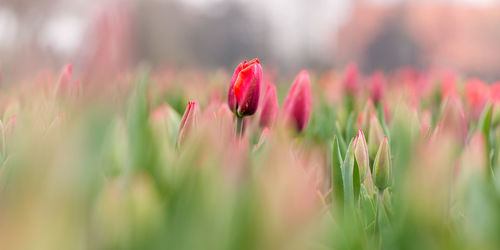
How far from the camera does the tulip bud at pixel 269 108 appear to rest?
68cm

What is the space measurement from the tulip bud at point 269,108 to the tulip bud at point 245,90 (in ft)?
0.23

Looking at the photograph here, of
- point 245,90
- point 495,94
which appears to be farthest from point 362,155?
point 495,94

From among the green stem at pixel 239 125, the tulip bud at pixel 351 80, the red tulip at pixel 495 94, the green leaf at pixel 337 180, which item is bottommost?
the green leaf at pixel 337 180

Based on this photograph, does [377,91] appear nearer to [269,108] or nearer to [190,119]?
[269,108]

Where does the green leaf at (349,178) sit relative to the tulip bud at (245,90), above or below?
below

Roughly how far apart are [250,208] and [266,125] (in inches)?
19.7

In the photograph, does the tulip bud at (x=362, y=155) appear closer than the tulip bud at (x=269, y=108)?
Yes

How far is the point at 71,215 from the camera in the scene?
A: 20 centimetres

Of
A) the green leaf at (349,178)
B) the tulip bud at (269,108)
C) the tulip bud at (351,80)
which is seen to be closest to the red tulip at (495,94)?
the tulip bud at (351,80)

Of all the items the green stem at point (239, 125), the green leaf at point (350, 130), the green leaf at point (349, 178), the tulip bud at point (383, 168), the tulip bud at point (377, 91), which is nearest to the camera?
the green leaf at point (349, 178)

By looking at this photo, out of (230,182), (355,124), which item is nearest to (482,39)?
(355,124)

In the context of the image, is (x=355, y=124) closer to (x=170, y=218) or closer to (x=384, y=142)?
(x=384, y=142)

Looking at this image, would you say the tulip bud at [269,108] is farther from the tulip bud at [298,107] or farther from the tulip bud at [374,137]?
the tulip bud at [374,137]

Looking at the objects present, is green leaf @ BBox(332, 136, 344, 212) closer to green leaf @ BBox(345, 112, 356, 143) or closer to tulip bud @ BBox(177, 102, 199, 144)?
tulip bud @ BBox(177, 102, 199, 144)
